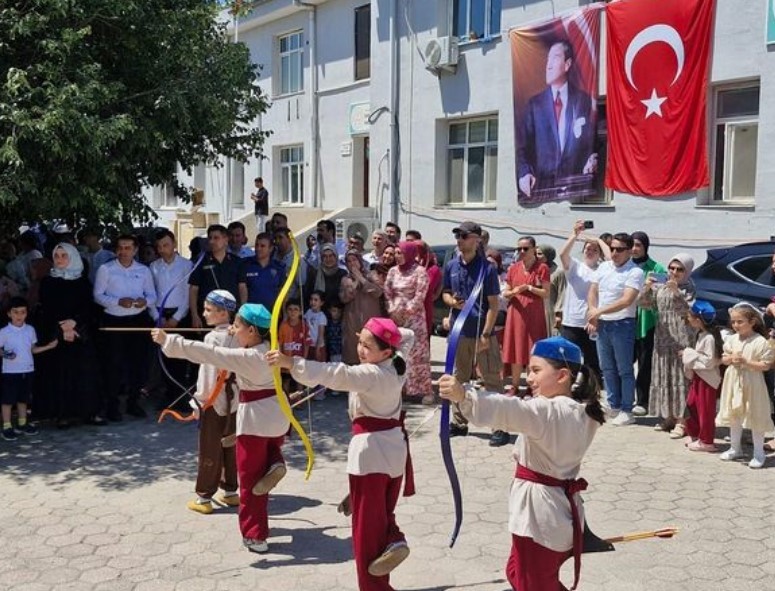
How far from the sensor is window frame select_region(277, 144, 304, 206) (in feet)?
78.7

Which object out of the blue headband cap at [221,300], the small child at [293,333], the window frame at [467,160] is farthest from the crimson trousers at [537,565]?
the window frame at [467,160]

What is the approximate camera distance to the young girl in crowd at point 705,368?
748 cm

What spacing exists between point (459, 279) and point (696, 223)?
6923mm

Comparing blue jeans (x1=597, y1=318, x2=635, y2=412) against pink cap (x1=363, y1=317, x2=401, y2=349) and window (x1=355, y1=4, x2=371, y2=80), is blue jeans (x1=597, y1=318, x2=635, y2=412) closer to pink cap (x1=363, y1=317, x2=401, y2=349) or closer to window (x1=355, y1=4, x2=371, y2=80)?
pink cap (x1=363, y1=317, x2=401, y2=349)

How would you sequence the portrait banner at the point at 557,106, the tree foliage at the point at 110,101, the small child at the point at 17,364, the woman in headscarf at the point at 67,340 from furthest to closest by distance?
the portrait banner at the point at 557,106 → the woman in headscarf at the point at 67,340 → the small child at the point at 17,364 → the tree foliage at the point at 110,101

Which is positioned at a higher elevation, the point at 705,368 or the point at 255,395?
the point at 255,395

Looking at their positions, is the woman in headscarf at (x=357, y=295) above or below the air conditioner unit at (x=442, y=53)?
below

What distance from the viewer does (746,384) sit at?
7.18m

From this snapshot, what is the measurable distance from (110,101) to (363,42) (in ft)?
45.9

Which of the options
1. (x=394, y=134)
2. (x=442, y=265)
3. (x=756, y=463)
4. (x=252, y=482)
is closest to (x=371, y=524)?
(x=252, y=482)

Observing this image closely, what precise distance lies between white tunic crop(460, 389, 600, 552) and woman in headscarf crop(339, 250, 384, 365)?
576 centimetres

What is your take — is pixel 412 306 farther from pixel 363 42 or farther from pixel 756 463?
pixel 363 42

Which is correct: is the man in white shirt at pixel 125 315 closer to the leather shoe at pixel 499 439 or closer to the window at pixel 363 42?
the leather shoe at pixel 499 439

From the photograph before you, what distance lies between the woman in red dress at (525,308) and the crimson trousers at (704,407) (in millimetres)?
1558
